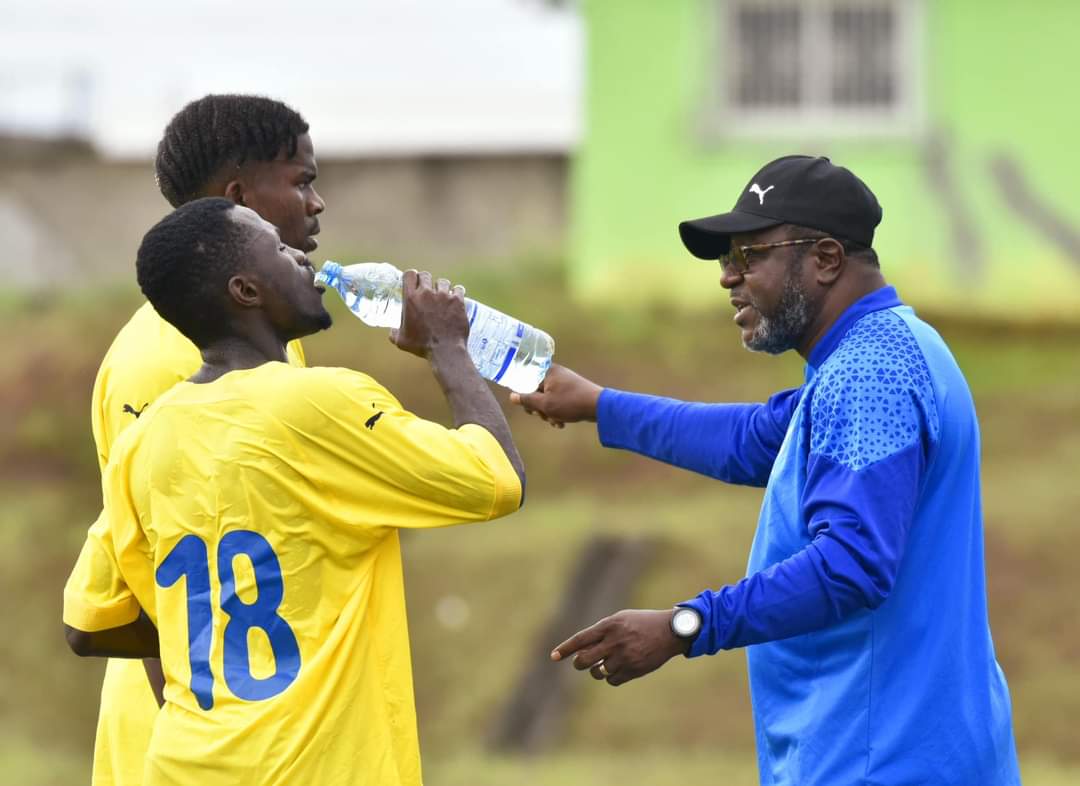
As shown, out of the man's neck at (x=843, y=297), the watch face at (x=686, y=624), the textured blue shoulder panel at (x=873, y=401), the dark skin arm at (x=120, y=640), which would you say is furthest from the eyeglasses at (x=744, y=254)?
the dark skin arm at (x=120, y=640)

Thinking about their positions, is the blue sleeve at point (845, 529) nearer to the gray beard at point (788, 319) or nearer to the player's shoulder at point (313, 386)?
the gray beard at point (788, 319)

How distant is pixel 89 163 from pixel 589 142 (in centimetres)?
761

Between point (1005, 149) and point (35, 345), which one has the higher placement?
point (1005, 149)

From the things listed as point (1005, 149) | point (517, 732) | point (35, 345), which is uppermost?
point (1005, 149)

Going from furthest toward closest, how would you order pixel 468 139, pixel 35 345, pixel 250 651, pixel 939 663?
pixel 468 139 < pixel 35 345 < pixel 939 663 < pixel 250 651

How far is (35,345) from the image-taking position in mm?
18375

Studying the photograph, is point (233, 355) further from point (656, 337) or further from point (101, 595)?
point (656, 337)

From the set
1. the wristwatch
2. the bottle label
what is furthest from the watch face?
the bottle label

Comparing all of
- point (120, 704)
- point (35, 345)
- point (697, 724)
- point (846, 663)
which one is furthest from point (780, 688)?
point (35, 345)

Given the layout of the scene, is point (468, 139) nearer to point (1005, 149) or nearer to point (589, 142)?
point (589, 142)

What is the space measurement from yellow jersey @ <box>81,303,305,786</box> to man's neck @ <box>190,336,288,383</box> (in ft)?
1.06

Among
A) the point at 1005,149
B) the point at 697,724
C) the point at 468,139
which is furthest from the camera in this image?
the point at 468,139

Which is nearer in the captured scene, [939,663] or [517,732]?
[939,663]

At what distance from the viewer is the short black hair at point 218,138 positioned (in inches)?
166
